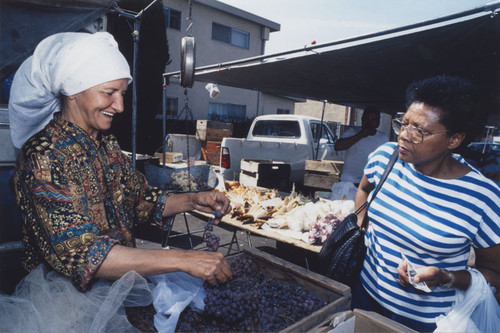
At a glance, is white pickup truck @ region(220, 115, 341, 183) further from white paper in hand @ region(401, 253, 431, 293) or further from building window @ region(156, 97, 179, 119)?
building window @ region(156, 97, 179, 119)

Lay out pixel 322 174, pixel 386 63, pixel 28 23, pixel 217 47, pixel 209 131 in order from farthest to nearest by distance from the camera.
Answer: pixel 217 47 < pixel 209 131 < pixel 322 174 < pixel 386 63 < pixel 28 23

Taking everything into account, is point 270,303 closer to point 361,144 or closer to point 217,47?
point 361,144

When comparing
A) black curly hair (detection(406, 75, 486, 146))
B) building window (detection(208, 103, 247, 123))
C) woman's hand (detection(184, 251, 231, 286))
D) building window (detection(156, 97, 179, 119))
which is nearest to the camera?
woman's hand (detection(184, 251, 231, 286))

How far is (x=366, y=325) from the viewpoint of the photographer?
1298 millimetres

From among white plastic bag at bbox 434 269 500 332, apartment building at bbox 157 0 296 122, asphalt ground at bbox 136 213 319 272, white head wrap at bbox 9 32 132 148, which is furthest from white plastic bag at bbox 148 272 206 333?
apartment building at bbox 157 0 296 122

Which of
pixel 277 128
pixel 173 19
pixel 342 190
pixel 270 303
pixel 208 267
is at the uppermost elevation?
pixel 173 19

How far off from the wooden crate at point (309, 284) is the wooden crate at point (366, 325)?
0.09ft

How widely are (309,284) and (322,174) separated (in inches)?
181

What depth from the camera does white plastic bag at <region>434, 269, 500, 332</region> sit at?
4.82ft

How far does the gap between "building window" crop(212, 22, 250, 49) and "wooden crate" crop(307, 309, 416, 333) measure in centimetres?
1720

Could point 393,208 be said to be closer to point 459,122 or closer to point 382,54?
point 459,122

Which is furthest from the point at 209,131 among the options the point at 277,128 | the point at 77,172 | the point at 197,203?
the point at 77,172

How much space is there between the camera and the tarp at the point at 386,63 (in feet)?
9.73

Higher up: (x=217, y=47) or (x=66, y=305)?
(x=217, y=47)
